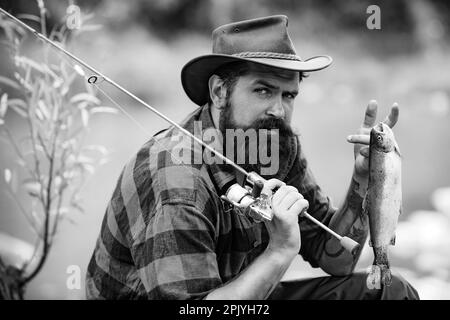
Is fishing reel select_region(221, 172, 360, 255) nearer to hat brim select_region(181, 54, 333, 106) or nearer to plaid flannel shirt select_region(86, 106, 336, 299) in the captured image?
plaid flannel shirt select_region(86, 106, 336, 299)

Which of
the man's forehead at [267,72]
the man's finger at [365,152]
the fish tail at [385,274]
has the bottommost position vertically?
the fish tail at [385,274]

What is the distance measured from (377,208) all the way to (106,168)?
155cm

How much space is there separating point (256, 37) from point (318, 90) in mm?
946

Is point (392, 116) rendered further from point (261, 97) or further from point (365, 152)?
point (261, 97)

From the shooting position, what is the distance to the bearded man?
241cm

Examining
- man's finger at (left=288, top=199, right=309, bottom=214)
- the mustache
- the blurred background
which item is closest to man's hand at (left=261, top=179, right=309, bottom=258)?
man's finger at (left=288, top=199, right=309, bottom=214)

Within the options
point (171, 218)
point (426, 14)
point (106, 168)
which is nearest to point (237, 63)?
point (171, 218)

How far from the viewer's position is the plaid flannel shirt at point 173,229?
241cm

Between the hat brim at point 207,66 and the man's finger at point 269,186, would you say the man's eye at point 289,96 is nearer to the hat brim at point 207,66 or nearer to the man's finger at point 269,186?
the hat brim at point 207,66

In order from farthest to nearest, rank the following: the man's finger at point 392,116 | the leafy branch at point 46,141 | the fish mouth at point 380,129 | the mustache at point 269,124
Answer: the leafy branch at point 46,141 → the mustache at point 269,124 → the man's finger at point 392,116 → the fish mouth at point 380,129

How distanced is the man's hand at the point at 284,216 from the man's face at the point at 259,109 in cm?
34

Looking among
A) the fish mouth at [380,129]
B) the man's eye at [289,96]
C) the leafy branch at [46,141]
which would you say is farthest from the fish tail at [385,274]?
the leafy branch at [46,141]

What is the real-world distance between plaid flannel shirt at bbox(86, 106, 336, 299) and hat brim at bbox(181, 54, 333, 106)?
0.52ft

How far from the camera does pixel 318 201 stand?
122 inches
